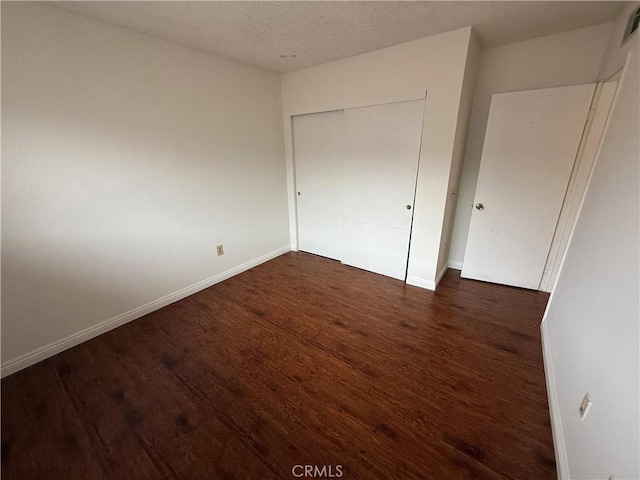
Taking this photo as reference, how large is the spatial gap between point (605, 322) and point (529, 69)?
2.39 metres

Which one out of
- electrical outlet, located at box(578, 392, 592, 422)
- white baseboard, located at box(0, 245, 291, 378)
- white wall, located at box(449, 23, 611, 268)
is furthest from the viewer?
white wall, located at box(449, 23, 611, 268)

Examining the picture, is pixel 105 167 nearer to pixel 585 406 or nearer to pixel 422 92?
pixel 422 92

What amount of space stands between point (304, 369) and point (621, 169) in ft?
6.84

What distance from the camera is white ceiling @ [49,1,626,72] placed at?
5.46 ft

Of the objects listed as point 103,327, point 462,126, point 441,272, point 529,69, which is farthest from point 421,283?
point 103,327

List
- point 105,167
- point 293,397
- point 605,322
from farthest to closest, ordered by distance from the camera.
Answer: point 105,167 < point 293,397 < point 605,322

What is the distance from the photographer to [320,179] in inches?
131

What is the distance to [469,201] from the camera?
9.45ft

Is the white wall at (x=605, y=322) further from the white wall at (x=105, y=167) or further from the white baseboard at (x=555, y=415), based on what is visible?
the white wall at (x=105, y=167)

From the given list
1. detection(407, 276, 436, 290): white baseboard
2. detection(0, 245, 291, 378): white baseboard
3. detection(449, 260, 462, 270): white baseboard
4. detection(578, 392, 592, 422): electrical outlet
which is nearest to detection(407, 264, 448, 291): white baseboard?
detection(407, 276, 436, 290): white baseboard

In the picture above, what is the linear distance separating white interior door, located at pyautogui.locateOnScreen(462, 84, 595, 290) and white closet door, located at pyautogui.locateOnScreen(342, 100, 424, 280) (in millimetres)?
745

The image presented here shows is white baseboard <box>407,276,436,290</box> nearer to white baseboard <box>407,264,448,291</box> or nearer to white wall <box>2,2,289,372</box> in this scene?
Answer: white baseboard <box>407,264,448,291</box>

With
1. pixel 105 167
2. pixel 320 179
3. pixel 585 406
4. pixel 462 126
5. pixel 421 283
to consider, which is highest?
pixel 462 126

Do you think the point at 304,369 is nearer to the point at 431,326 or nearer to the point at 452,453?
the point at 452,453
